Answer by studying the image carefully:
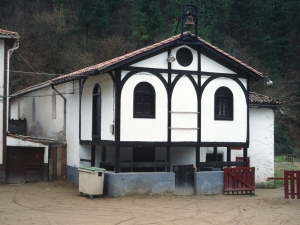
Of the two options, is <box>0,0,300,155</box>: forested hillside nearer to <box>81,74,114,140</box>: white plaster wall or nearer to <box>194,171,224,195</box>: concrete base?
<box>81,74,114,140</box>: white plaster wall

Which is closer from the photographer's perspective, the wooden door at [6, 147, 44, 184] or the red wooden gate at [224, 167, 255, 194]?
the red wooden gate at [224, 167, 255, 194]

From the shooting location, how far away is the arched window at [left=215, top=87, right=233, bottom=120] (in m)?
20.6

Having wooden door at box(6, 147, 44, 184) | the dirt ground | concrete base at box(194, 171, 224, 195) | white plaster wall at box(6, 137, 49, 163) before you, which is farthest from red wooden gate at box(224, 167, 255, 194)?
wooden door at box(6, 147, 44, 184)

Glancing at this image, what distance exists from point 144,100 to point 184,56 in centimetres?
261

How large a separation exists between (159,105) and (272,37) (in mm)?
34585

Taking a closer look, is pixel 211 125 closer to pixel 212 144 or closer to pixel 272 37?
pixel 212 144

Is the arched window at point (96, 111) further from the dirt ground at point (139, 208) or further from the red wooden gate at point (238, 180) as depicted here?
the red wooden gate at point (238, 180)

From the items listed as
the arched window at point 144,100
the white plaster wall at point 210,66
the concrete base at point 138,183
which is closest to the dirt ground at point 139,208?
the concrete base at point 138,183

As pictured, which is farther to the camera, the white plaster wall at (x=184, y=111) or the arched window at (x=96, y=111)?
the arched window at (x=96, y=111)

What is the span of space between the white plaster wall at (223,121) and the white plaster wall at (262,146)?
212cm

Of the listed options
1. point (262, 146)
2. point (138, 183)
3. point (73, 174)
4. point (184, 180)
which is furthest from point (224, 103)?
point (73, 174)

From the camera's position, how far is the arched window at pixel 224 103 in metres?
20.6

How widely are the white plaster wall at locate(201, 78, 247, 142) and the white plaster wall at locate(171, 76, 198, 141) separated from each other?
0.45m

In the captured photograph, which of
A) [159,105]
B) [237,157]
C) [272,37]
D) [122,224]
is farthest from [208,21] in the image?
[122,224]
